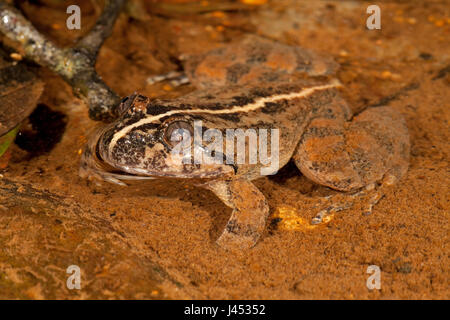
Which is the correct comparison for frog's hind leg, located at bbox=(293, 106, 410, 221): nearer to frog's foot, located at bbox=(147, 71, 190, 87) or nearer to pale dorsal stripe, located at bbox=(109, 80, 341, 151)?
pale dorsal stripe, located at bbox=(109, 80, 341, 151)

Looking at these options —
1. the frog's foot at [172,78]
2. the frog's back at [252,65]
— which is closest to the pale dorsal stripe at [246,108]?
the frog's back at [252,65]

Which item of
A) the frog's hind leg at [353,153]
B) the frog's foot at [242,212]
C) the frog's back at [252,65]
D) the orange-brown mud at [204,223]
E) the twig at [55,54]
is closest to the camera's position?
the orange-brown mud at [204,223]

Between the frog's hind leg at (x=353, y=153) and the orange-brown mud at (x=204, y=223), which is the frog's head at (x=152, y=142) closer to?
the orange-brown mud at (x=204, y=223)

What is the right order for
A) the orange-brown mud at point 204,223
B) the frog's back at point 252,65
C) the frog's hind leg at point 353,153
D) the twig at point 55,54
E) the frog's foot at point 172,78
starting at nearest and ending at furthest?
the orange-brown mud at point 204,223 → the frog's hind leg at point 353,153 → the twig at point 55,54 → the frog's back at point 252,65 → the frog's foot at point 172,78

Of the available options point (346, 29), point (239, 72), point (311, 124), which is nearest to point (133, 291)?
point (311, 124)

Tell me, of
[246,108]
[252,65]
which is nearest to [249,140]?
[246,108]

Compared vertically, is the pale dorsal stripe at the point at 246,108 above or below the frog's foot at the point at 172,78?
below
